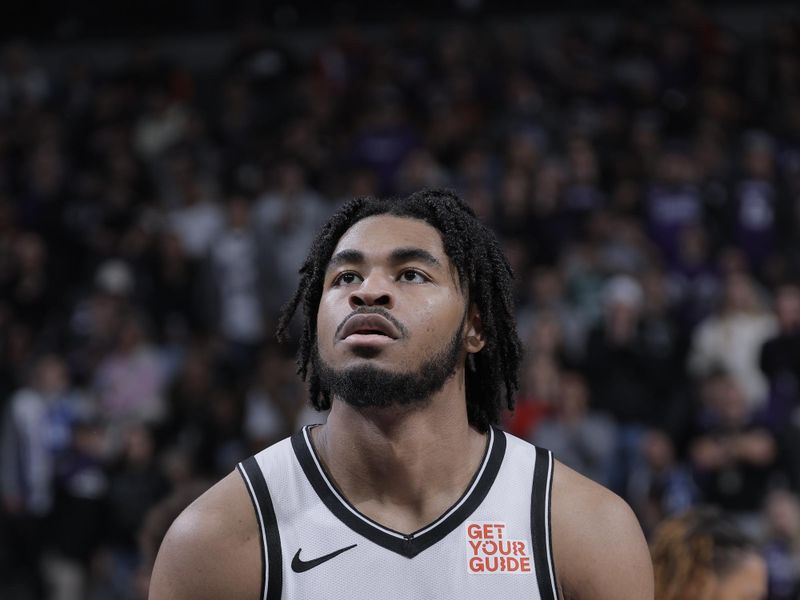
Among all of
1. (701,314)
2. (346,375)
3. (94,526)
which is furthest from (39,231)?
(346,375)

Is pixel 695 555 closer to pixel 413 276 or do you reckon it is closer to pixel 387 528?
pixel 387 528

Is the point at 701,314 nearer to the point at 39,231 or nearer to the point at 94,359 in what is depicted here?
the point at 94,359

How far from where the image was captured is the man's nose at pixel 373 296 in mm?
3029

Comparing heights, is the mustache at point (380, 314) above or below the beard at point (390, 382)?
above

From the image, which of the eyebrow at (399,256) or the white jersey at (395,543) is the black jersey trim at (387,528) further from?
the eyebrow at (399,256)

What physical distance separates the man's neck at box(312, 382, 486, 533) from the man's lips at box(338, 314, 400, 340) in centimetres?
19

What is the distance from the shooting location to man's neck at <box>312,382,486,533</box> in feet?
10.2

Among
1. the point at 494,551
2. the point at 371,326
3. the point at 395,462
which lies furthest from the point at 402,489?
the point at 371,326

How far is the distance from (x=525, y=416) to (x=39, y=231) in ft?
15.1

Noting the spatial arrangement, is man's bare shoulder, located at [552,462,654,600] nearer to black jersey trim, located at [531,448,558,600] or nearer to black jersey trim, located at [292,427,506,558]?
black jersey trim, located at [531,448,558,600]

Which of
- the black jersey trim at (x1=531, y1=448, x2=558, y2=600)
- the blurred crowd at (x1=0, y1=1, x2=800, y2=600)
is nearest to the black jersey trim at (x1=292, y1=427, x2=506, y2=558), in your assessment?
the black jersey trim at (x1=531, y1=448, x2=558, y2=600)

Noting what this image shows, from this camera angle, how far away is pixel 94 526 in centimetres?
827

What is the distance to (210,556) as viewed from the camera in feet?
9.56

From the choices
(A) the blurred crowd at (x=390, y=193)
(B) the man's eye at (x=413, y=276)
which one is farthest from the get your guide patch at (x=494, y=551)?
(A) the blurred crowd at (x=390, y=193)
